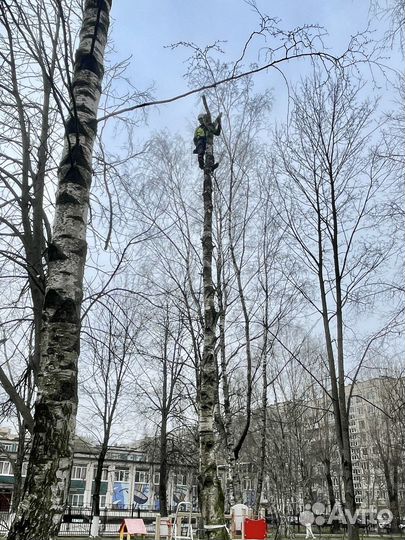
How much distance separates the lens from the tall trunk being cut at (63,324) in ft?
7.07

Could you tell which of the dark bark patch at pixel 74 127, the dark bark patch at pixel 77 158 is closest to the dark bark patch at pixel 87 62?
the dark bark patch at pixel 74 127

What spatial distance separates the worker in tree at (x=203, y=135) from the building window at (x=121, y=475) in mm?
47825

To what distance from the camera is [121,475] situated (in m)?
51.0

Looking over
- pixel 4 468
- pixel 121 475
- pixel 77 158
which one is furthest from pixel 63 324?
pixel 121 475

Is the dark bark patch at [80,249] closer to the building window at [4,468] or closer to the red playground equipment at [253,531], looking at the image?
the red playground equipment at [253,531]

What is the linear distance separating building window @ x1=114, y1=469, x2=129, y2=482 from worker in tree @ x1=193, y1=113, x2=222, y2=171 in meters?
47.8

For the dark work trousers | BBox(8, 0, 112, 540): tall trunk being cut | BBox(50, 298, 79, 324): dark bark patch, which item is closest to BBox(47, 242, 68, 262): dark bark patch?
BBox(8, 0, 112, 540): tall trunk being cut

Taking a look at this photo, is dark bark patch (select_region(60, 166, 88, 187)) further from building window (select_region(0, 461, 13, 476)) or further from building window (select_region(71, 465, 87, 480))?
building window (select_region(71, 465, 87, 480))

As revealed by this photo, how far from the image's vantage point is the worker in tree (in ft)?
29.4

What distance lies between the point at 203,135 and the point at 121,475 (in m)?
49.5

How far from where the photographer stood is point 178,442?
23.7 m

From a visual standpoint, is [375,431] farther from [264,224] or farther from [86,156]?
[86,156]

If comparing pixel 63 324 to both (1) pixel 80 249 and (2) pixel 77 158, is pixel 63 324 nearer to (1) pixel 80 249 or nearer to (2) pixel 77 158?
(1) pixel 80 249

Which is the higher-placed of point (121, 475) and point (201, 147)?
point (201, 147)
